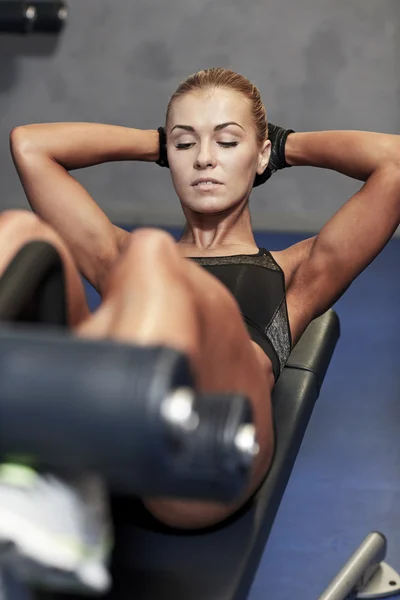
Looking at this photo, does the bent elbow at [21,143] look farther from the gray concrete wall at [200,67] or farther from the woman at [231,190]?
the gray concrete wall at [200,67]

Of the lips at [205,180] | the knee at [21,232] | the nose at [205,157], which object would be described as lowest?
the lips at [205,180]

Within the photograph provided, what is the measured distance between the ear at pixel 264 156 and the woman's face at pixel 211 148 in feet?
0.17

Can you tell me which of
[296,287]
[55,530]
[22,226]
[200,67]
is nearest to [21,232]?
[22,226]

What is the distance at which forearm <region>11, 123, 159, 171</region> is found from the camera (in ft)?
5.42

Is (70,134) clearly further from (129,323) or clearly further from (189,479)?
(189,479)

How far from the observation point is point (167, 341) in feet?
2.42

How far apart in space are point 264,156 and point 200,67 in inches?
Result: 95.4

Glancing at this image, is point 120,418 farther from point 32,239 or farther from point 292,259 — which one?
point 292,259

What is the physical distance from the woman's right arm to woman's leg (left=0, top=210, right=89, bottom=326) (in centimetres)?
44

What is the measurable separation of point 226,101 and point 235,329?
2.10 ft

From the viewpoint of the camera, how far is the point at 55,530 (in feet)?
1.98

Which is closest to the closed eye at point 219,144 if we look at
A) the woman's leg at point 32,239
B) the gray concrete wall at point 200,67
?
the woman's leg at point 32,239

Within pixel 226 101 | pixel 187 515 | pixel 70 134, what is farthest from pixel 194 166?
pixel 187 515

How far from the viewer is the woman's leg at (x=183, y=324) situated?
77 cm
